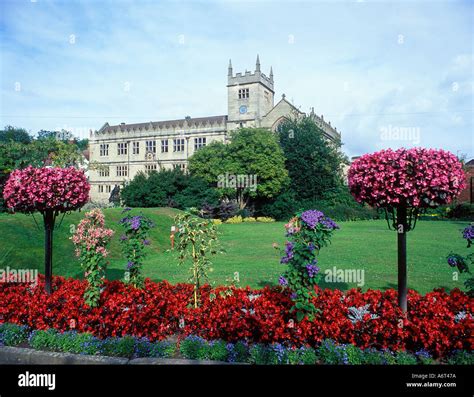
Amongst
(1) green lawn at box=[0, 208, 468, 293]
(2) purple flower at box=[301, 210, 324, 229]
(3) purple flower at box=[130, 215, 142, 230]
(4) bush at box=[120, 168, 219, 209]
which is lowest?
(1) green lawn at box=[0, 208, 468, 293]

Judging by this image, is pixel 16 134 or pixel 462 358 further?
pixel 16 134

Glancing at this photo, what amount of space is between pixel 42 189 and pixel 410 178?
19.1ft

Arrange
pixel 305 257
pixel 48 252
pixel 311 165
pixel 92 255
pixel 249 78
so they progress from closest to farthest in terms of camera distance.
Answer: pixel 305 257 → pixel 92 255 → pixel 48 252 → pixel 311 165 → pixel 249 78

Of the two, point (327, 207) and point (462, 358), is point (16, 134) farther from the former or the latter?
point (462, 358)

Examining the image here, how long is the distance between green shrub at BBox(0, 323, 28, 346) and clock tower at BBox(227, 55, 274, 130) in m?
40.5

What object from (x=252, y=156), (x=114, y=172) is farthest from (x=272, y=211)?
(x=114, y=172)

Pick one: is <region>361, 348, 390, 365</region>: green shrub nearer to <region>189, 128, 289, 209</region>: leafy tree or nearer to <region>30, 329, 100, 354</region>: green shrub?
<region>30, 329, 100, 354</region>: green shrub

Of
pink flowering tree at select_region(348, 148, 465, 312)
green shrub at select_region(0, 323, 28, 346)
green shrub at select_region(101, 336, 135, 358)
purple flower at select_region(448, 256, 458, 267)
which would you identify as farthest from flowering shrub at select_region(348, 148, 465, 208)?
green shrub at select_region(0, 323, 28, 346)

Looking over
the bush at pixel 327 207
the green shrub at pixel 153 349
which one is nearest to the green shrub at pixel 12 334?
the green shrub at pixel 153 349

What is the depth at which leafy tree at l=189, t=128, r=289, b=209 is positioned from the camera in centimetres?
3453

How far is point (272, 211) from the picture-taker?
3506 centimetres

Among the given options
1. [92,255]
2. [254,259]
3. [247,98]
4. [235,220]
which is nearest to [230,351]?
[92,255]

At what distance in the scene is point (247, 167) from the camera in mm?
35188

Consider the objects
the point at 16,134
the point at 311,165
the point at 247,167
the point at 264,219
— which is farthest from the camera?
the point at 16,134
